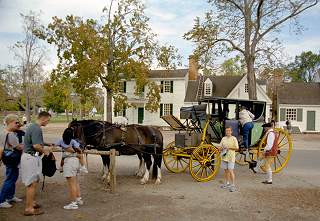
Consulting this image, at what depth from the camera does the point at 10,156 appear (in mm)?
7172

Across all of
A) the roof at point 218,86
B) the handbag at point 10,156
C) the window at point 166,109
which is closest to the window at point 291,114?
the roof at point 218,86

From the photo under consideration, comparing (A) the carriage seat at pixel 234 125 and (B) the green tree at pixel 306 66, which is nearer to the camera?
(A) the carriage seat at pixel 234 125

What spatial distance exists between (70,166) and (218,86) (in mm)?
36362

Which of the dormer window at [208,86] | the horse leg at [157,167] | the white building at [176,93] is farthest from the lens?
the dormer window at [208,86]

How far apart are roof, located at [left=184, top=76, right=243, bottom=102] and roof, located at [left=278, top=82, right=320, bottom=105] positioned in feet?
17.5

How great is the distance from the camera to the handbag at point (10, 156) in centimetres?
712

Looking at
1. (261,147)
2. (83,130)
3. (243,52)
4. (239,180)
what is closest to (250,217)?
(239,180)

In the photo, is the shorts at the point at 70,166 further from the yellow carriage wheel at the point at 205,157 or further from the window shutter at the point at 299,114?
the window shutter at the point at 299,114

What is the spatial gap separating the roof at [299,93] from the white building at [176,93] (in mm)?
2459

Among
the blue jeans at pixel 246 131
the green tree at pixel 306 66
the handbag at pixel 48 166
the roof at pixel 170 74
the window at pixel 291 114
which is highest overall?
the green tree at pixel 306 66

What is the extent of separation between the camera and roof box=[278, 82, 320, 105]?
40.1 metres

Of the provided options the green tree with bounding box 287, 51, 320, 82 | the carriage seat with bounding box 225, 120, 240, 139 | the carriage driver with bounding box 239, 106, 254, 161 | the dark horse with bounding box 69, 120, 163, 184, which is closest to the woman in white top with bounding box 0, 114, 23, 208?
the dark horse with bounding box 69, 120, 163, 184

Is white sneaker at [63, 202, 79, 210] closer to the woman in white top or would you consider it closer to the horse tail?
the woman in white top

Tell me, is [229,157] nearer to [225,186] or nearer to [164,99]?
[225,186]
